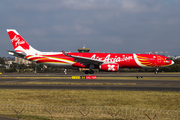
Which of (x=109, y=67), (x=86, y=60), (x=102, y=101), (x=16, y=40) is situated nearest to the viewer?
(x=102, y=101)

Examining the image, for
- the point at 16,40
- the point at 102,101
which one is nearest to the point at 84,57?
the point at 16,40

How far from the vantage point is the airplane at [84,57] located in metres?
47.5

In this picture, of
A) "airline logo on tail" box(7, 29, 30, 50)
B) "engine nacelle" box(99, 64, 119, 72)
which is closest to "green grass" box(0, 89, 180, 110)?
"engine nacelle" box(99, 64, 119, 72)

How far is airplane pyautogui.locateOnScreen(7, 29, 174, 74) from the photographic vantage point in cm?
4753

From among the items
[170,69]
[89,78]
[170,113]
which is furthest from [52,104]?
[170,69]

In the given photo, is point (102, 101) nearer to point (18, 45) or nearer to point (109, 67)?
point (109, 67)

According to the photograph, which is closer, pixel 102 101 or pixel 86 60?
pixel 102 101

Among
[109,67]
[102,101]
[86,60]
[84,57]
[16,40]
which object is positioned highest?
[16,40]

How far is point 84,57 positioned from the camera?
48.0 m

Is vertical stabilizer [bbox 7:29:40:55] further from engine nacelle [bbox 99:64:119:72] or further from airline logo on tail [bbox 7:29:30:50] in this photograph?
engine nacelle [bbox 99:64:119:72]

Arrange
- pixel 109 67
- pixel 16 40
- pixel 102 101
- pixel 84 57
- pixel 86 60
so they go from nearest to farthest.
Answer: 1. pixel 102 101
2. pixel 109 67
3. pixel 86 60
4. pixel 84 57
5. pixel 16 40

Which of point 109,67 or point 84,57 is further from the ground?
point 84,57

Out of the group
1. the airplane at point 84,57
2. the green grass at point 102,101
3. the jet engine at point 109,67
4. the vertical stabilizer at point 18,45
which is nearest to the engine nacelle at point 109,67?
the jet engine at point 109,67

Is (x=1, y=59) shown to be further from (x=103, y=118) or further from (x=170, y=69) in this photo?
(x=103, y=118)
